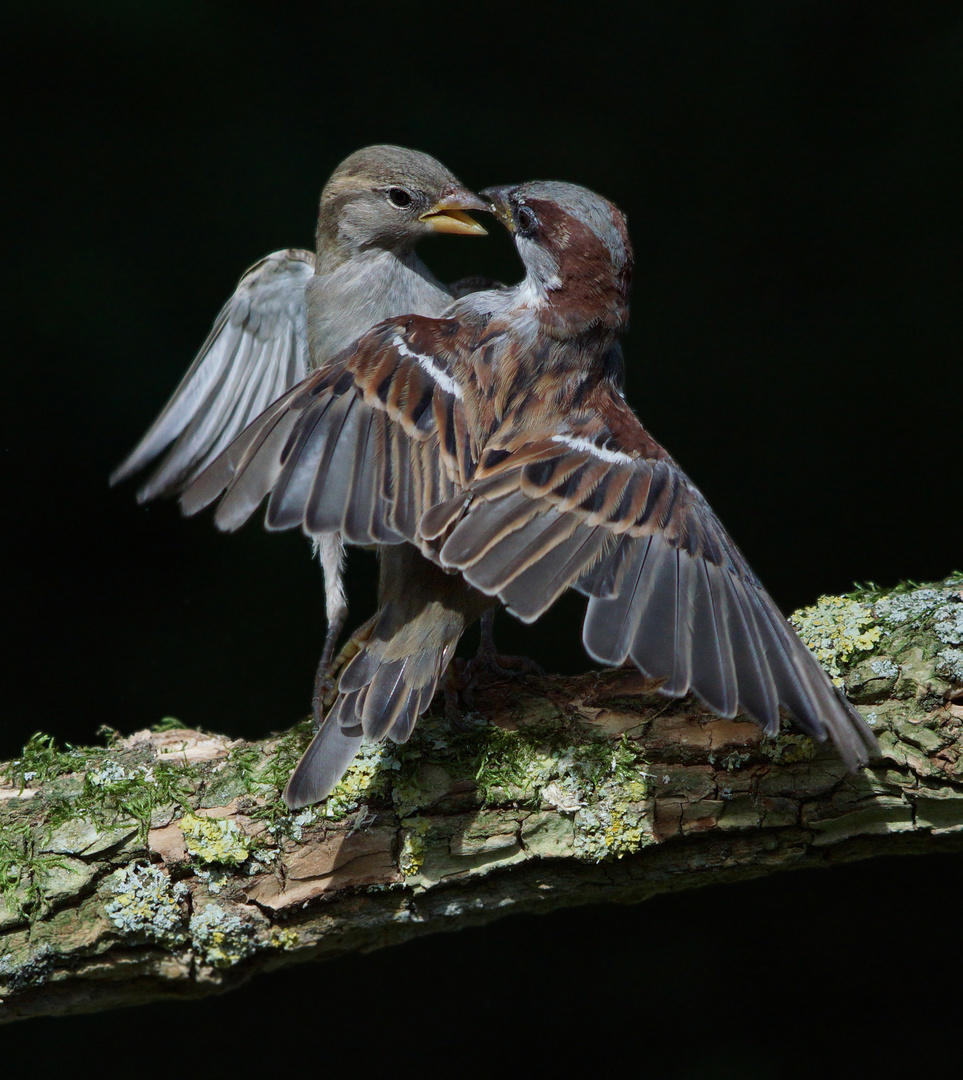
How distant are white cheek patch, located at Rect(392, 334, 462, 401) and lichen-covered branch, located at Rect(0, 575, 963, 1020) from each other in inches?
31.5

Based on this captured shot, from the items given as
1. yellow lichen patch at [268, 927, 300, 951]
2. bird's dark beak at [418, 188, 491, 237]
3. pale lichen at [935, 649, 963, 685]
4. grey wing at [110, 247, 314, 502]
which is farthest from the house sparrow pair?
grey wing at [110, 247, 314, 502]

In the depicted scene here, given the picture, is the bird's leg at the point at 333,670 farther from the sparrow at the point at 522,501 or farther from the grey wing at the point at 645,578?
the grey wing at the point at 645,578

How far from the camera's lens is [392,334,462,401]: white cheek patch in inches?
96.4

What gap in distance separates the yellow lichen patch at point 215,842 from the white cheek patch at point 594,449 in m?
1.11

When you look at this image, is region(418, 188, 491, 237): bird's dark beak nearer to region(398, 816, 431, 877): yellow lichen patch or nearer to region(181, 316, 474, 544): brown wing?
region(181, 316, 474, 544): brown wing

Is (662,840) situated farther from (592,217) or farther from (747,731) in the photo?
(592,217)

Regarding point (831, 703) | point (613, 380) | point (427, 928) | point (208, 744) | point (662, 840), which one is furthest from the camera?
point (613, 380)

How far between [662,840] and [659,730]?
9.1 inches

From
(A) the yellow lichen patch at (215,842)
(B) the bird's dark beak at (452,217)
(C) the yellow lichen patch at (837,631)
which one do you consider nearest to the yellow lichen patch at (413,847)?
(A) the yellow lichen patch at (215,842)

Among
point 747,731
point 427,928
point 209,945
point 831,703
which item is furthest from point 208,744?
point 831,703

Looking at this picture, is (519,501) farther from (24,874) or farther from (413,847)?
(24,874)

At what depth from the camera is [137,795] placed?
89.4 inches

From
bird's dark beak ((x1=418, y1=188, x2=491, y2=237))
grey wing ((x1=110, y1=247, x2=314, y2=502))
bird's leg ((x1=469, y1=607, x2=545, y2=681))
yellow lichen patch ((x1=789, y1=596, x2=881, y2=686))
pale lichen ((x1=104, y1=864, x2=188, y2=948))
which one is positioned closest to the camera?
pale lichen ((x1=104, y1=864, x2=188, y2=948))

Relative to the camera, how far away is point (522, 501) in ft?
7.18
